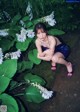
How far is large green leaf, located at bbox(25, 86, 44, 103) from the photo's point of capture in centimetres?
436

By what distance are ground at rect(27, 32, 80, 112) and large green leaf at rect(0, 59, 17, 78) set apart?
519 mm

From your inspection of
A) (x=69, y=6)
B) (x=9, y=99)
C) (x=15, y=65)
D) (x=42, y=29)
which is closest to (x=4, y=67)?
(x=15, y=65)

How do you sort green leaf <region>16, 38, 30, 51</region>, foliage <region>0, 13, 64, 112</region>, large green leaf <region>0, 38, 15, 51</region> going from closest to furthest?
foliage <region>0, 13, 64, 112</region> < green leaf <region>16, 38, 30, 51</region> < large green leaf <region>0, 38, 15, 51</region>

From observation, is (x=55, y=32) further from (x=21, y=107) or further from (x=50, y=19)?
(x=21, y=107)

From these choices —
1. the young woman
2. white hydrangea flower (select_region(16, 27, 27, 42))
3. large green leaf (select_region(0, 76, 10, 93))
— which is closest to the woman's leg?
the young woman

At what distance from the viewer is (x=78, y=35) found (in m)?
5.27

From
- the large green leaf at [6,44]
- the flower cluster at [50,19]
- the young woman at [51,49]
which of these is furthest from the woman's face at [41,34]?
the large green leaf at [6,44]

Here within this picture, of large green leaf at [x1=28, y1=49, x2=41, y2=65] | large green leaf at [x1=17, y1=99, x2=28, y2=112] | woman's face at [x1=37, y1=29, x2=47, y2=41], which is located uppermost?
woman's face at [x1=37, y1=29, x2=47, y2=41]

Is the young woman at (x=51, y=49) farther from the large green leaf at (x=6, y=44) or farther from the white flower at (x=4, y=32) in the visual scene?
the white flower at (x=4, y=32)

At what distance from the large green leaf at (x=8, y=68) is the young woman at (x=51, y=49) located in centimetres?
45

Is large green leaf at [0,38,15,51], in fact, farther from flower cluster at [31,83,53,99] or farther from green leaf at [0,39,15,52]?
flower cluster at [31,83,53,99]

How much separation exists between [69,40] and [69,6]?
627 millimetres

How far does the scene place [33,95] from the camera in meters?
4.43

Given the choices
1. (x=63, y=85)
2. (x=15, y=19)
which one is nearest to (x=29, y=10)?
(x=15, y=19)
